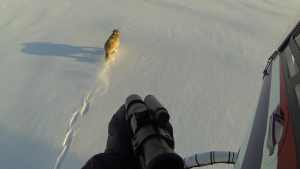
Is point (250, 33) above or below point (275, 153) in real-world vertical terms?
above

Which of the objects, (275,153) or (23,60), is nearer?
(275,153)

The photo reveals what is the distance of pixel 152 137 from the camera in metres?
0.79

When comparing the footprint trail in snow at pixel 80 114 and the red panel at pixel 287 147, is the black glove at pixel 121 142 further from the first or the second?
the footprint trail in snow at pixel 80 114

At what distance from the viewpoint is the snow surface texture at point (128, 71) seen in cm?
193

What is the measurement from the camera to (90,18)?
14.3 ft

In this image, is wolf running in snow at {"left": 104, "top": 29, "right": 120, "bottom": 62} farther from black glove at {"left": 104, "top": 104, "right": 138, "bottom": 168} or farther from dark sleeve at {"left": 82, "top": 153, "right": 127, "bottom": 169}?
dark sleeve at {"left": 82, "top": 153, "right": 127, "bottom": 169}

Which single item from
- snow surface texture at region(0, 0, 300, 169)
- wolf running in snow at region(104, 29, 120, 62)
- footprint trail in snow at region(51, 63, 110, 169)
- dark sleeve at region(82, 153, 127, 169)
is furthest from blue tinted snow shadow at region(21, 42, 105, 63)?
dark sleeve at region(82, 153, 127, 169)

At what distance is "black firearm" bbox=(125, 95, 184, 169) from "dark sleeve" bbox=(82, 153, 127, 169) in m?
0.08

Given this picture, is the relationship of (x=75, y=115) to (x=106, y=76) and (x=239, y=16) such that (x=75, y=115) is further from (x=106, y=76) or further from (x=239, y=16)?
(x=239, y=16)

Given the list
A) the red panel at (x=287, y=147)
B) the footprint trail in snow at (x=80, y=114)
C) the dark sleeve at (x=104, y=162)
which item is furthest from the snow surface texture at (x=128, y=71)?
the dark sleeve at (x=104, y=162)

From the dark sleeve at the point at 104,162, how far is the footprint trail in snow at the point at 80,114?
1.18 m

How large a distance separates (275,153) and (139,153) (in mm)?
464

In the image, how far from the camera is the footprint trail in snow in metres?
1.81

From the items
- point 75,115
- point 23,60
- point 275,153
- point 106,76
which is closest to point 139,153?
point 275,153
